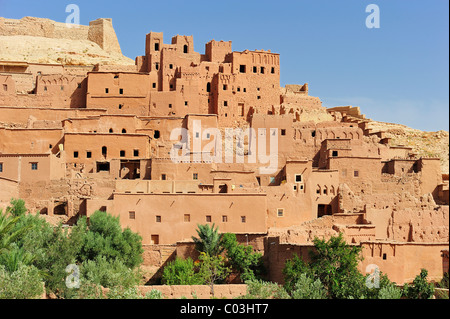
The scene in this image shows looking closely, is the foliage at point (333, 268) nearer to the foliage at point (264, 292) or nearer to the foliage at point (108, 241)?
the foliage at point (264, 292)

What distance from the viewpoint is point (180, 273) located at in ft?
91.9

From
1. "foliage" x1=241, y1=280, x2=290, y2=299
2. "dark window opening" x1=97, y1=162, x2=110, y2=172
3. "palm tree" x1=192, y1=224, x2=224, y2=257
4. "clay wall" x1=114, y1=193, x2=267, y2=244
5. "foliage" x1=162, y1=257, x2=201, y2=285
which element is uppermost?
"dark window opening" x1=97, y1=162, x2=110, y2=172

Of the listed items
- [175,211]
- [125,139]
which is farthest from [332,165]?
[125,139]

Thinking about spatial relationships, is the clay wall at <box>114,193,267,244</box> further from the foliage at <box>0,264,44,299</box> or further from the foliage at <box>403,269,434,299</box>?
the foliage at <box>0,264,44,299</box>

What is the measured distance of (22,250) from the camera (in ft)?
83.1

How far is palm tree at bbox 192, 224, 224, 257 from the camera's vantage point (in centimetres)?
2973

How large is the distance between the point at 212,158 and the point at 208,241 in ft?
25.0

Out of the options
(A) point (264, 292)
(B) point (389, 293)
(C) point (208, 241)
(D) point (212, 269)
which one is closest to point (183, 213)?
(C) point (208, 241)

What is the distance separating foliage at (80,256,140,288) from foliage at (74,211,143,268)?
1.38ft

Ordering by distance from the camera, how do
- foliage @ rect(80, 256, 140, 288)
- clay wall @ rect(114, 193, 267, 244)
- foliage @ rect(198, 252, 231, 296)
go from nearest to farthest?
foliage @ rect(80, 256, 140, 288) → foliage @ rect(198, 252, 231, 296) → clay wall @ rect(114, 193, 267, 244)

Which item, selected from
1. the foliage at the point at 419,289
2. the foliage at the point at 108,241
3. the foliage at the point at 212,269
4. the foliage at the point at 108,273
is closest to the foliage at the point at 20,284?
the foliage at the point at 108,273

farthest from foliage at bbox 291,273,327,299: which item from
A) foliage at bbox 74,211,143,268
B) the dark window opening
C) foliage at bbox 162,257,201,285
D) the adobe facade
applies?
the dark window opening

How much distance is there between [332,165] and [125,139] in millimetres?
11360

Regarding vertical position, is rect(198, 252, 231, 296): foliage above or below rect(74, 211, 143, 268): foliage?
below
